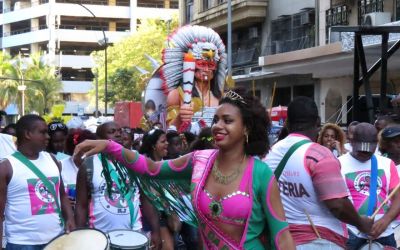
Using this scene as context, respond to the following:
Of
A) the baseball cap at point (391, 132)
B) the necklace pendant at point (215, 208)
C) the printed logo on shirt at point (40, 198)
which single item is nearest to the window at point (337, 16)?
the baseball cap at point (391, 132)

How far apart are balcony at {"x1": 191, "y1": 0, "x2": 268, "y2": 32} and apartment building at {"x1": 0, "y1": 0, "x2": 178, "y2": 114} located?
31.7m

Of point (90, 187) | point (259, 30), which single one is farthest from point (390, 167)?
point (259, 30)

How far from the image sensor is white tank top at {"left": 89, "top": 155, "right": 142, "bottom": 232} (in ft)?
20.4

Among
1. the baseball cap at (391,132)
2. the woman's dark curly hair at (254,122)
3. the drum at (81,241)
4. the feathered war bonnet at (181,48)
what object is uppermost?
the feathered war bonnet at (181,48)

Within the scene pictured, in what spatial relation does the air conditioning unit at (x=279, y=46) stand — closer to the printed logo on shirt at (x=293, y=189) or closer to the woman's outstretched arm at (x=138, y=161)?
the printed logo on shirt at (x=293, y=189)

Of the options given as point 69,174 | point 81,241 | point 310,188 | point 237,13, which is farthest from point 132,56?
point 310,188

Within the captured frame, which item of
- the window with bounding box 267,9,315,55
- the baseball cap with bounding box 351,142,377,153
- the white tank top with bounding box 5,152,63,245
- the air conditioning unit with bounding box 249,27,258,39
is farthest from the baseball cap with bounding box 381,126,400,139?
the air conditioning unit with bounding box 249,27,258,39

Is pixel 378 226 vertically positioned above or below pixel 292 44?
below

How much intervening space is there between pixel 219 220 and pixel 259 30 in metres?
34.6

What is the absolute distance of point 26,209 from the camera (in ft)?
18.7

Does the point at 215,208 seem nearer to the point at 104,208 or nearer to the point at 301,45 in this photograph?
the point at 104,208

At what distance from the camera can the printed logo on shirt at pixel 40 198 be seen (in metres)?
5.70

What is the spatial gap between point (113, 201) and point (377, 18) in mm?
19601

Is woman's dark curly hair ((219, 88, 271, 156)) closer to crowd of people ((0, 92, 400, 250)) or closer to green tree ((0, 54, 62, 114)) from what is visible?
crowd of people ((0, 92, 400, 250))
